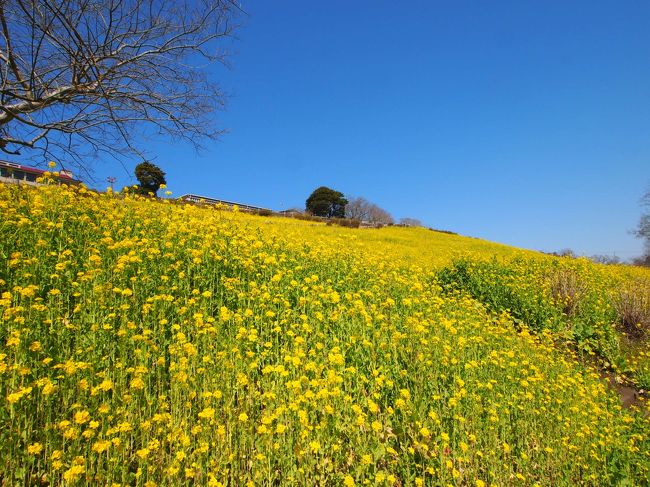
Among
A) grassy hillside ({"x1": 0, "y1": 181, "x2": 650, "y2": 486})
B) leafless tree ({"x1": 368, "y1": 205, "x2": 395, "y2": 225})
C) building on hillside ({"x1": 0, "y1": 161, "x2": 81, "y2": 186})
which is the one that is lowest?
grassy hillside ({"x1": 0, "y1": 181, "x2": 650, "y2": 486})

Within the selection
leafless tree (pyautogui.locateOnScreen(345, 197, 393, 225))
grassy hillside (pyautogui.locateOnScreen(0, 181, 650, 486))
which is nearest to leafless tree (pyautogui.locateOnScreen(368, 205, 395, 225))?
leafless tree (pyautogui.locateOnScreen(345, 197, 393, 225))

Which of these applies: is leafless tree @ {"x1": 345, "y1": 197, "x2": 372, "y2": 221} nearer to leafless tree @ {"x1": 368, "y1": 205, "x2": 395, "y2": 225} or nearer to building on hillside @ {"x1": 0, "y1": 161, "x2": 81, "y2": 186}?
leafless tree @ {"x1": 368, "y1": 205, "x2": 395, "y2": 225}

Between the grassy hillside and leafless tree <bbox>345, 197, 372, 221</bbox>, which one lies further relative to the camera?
leafless tree <bbox>345, 197, 372, 221</bbox>

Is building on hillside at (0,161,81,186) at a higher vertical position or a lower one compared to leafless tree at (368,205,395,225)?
lower

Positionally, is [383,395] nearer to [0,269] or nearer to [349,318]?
[349,318]

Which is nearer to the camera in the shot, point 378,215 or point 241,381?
point 241,381

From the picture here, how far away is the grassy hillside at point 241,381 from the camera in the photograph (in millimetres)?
2934

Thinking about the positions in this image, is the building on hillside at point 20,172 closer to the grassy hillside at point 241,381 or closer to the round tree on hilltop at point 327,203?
the grassy hillside at point 241,381

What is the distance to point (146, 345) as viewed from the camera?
3885 millimetres

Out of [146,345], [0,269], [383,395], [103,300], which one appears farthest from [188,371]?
[0,269]

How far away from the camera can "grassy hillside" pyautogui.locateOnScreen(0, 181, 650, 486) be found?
293 centimetres

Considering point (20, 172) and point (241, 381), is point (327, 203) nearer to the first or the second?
point (20, 172)

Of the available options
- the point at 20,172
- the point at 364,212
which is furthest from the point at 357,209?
the point at 20,172

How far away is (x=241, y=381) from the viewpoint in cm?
325
